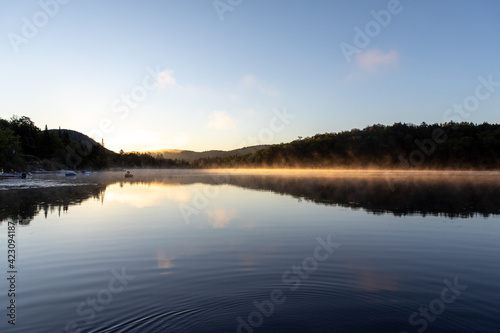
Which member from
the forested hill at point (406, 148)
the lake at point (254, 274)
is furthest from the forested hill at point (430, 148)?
the lake at point (254, 274)

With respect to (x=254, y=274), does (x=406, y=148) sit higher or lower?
higher

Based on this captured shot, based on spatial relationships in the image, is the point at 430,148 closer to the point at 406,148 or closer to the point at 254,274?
the point at 406,148

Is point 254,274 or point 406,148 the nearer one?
point 254,274

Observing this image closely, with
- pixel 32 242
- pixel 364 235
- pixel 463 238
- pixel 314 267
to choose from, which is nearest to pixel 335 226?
pixel 364 235

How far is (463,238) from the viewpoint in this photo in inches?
665

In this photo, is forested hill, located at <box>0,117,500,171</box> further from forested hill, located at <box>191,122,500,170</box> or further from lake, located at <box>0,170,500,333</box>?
lake, located at <box>0,170,500,333</box>

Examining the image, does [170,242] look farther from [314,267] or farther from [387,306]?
[387,306]

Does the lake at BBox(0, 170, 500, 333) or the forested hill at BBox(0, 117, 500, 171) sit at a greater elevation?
the forested hill at BBox(0, 117, 500, 171)

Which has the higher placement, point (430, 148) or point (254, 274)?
point (430, 148)

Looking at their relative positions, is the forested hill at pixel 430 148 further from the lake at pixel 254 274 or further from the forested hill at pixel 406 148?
the lake at pixel 254 274

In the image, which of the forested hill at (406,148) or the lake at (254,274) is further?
the forested hill at (406,148)

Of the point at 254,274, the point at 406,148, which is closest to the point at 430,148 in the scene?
the point at 406,148

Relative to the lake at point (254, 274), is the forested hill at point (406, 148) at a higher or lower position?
higher

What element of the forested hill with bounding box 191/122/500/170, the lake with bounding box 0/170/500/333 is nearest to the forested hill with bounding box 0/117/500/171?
the forested hill with bounding box 191/122/500/170
